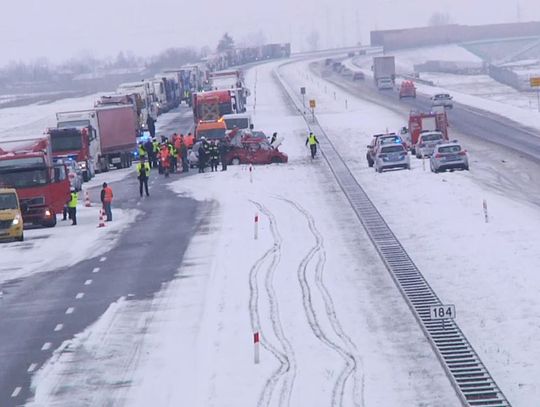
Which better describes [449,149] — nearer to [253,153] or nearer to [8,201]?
[253,153]

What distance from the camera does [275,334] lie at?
23188 mm

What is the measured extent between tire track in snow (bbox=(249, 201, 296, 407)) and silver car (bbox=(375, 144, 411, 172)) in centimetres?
1727

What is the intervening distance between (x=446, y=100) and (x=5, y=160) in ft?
191

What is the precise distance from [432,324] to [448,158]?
2636 cm

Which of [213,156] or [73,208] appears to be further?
[213,156]

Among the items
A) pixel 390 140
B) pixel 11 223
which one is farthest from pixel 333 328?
pixel 390 140

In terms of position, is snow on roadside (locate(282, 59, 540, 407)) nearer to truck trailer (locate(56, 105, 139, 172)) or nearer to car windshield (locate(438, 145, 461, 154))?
car windshield (locate(438, 145, 461, 154))

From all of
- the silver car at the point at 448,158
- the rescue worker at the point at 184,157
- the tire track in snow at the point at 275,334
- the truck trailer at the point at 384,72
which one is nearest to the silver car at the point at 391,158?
the silver car at the point at 448,158

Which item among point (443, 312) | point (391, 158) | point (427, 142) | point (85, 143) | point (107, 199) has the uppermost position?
point (85, 143)

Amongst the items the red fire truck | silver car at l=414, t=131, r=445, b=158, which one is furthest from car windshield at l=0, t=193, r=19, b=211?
silver car at l=414, t=131, r=445, b=158

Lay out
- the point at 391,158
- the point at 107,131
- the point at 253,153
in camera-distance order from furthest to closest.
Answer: the point at 107,131 → the point at 253,153 → the point at 391,158

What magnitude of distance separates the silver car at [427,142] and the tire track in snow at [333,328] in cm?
2063

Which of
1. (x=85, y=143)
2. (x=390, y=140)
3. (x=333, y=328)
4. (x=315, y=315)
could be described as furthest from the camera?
(x=85, y=143)

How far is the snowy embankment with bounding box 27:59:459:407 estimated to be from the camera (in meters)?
19.6
